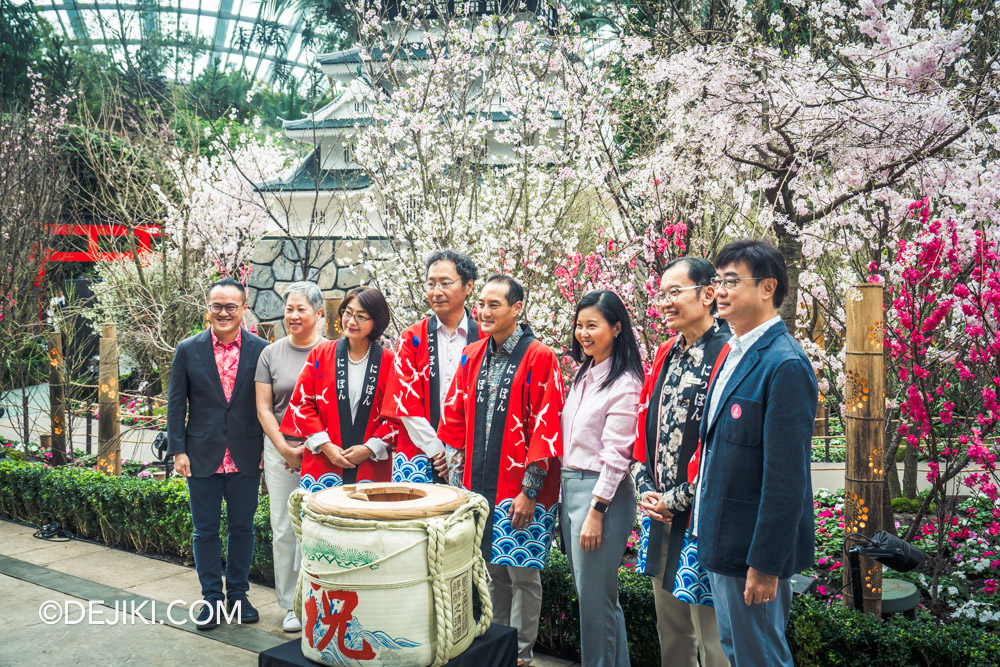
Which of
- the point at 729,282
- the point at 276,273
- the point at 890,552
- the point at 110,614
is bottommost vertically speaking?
the point at 110,614

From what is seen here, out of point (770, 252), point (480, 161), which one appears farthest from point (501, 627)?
point (480, 161)

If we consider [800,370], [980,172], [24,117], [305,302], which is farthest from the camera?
[24,117]

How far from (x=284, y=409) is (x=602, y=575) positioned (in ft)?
6.52

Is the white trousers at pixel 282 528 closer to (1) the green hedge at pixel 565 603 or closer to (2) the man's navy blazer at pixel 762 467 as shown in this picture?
(1) the green hedge at pixel 565 603

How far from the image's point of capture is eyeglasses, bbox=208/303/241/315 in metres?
4.18

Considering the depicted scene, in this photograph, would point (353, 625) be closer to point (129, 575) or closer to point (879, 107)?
point (129, 575)

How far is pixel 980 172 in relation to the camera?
462 centimetres

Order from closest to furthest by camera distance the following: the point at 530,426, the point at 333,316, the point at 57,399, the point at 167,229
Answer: the point at 530,426 → the point at 333,316 → the point at 57,399 → the point at 167,229

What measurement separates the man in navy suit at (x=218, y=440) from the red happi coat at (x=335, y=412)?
14.4 inches

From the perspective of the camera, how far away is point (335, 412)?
157 inches

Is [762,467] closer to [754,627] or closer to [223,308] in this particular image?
[754,627]

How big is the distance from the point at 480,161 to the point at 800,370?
4650mm

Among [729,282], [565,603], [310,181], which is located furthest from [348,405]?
[310,181]

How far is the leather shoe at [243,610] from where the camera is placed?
4.22 m
